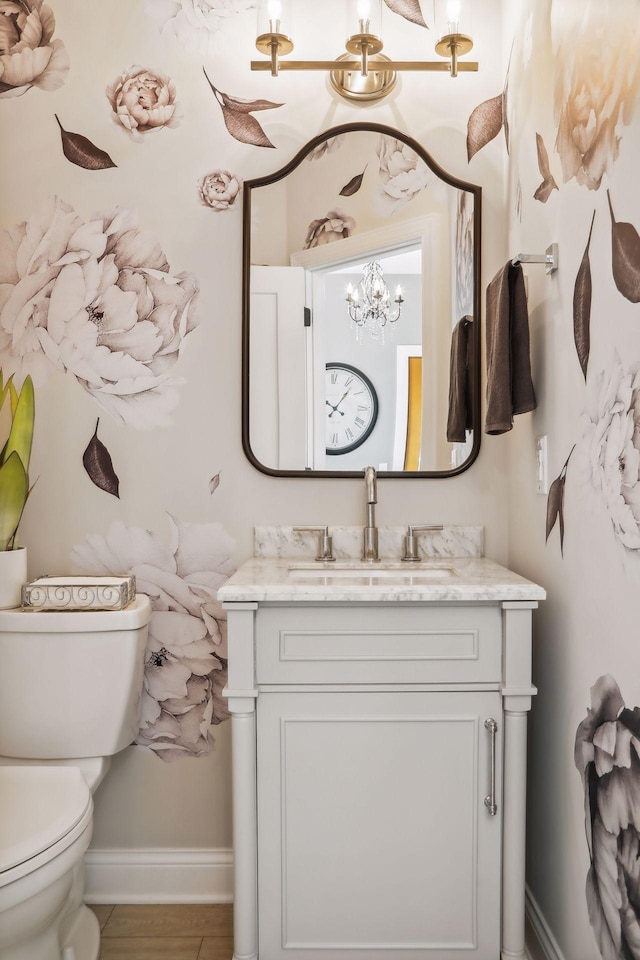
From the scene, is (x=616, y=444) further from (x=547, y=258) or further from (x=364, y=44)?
(x=364, y=44)

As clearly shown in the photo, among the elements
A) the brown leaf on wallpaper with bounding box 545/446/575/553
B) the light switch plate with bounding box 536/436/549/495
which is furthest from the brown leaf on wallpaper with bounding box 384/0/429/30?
the brown leaf on wallpaper with bounding box 545/446/575/553

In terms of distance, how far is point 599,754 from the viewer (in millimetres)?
1271

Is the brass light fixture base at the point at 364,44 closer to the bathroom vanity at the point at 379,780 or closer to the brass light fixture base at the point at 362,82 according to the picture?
the brass light fixture base at the point at 362,82

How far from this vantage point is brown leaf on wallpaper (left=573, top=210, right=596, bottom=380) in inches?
51.8

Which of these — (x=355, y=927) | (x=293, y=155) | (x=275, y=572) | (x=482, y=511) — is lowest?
(x=355, y=927)

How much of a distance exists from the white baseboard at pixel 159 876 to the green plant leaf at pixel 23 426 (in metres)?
1.05

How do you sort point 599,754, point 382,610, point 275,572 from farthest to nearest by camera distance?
point 275,572 → point 382,610 → point 599,754

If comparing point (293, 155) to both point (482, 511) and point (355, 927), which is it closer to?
point (482, 511)

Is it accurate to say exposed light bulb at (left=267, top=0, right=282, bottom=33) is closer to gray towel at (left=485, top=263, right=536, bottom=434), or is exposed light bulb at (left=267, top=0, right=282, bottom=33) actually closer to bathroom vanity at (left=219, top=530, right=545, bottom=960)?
gray towel at (left=485, top=263, right=536, bottom=434)

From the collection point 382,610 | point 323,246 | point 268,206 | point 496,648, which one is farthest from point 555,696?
point 268,206

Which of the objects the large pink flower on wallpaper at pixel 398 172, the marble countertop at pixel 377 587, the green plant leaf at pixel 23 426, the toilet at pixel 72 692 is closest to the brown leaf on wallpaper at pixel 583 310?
the marble countertop at pixel 377 587

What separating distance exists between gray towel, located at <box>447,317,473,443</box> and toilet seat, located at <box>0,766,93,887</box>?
1206mm

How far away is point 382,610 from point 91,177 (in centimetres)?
137

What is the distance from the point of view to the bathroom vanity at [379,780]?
1.44 metres
